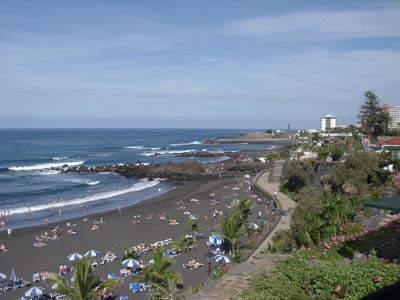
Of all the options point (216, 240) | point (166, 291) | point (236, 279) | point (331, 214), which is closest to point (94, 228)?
point (216, 240)

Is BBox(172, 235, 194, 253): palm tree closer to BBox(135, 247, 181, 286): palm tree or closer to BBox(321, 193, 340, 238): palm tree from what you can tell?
BBox(135, 247, 181, 286): palm tree

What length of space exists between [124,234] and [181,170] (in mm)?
32052

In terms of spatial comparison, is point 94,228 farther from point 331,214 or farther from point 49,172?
point 49,172

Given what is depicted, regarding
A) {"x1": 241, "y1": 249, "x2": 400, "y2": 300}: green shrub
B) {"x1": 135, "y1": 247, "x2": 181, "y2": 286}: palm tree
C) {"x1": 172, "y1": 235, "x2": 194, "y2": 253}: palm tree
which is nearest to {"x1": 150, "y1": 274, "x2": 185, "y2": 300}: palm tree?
{"x1": 135, "y1": 247, "x2": 181, "y2": 286}: palm tree

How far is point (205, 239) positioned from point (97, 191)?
21.5m

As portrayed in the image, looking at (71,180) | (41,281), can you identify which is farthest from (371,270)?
(71,180)

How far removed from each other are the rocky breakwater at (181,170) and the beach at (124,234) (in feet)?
45.8

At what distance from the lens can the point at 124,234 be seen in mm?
25391

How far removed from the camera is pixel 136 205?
34.7 metres

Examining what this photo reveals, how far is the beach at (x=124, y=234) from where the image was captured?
62.9 ft

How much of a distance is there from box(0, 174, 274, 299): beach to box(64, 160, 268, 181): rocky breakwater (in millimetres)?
13971

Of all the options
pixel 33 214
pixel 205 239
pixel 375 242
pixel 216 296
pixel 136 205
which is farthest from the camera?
pixel 136 205

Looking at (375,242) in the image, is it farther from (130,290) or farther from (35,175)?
(35,175)

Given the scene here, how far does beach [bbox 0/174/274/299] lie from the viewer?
755 inches
